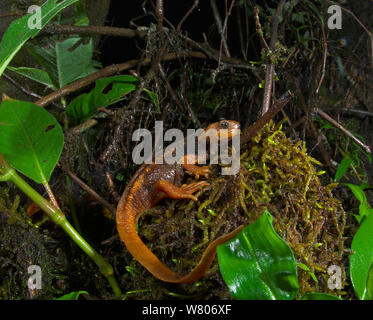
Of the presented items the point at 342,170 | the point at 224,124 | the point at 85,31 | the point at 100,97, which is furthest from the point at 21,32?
the point at 342,170

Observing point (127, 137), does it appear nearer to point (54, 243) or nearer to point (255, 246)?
point (54, 243)

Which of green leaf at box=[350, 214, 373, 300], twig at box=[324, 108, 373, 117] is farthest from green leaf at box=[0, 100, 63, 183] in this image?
twig at box=[324, 108, 373, 117]

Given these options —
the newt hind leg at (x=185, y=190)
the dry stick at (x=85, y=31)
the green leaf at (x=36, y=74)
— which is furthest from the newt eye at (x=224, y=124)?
the green leaf at (x=36, y=74)

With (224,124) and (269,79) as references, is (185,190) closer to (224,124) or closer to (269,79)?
(224,124)

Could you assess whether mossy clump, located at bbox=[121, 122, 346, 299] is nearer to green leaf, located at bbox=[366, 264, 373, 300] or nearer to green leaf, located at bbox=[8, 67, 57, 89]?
green leaf, located at bbox=[366, 264, 373, 300]

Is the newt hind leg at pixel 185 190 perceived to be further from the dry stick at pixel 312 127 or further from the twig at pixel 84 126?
the dry stick at pixel 312 127

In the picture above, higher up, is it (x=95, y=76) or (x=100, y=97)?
(x=95, y=76)
